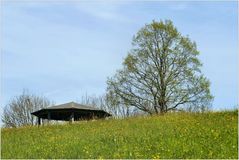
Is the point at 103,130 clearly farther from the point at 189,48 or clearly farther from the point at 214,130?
the point at 189,48

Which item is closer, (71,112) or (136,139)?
(136,139)

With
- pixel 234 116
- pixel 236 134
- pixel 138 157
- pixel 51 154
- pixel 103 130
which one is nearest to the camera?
pixel 138 157

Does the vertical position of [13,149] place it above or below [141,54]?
below

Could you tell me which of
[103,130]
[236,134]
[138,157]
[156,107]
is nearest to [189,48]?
[156,107]

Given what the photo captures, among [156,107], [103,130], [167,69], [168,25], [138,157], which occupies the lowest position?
[138,157]

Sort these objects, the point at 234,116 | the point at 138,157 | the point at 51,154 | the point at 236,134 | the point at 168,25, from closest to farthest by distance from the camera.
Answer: the point at 138,157 < the point at 51,154 < the point at 236,134 < the point at 234,116 < the point at 168,25

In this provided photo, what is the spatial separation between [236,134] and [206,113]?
759 cm

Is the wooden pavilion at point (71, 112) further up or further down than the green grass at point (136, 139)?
further up

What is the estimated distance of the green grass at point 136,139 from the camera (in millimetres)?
15219

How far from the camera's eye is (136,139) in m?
17.8

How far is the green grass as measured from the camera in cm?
1522

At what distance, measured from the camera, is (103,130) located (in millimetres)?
21094

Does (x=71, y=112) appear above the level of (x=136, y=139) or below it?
above

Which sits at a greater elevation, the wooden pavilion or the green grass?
the wooden pavilion
